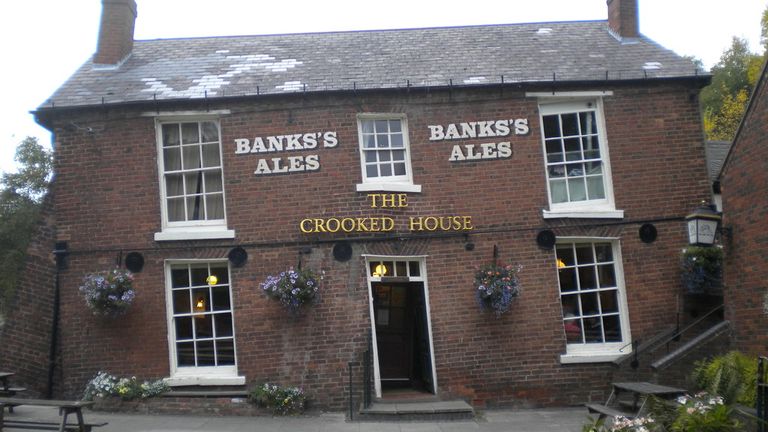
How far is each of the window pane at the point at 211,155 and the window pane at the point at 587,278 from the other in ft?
21.8

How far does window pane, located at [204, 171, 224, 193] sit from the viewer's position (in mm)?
12039

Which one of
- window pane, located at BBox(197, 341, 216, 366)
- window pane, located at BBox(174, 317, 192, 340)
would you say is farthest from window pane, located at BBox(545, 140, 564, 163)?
window pane, located at BBox(174, 317, 192, 340)

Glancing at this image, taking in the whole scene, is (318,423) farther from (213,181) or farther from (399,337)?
(213,181)

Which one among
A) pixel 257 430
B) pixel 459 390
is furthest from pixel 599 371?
pixel 257 430

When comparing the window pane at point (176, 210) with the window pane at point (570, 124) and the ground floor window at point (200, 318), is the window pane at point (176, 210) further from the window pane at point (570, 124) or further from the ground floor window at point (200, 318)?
the window pane at point (570, 124)

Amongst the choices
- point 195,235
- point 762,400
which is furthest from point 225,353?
point 762,400

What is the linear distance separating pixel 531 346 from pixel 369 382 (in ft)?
9.15

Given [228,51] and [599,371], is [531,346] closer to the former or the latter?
[599,371]

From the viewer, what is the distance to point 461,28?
15055 millimetres

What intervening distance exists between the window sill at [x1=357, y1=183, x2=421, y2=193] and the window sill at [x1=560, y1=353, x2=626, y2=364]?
12.2ft

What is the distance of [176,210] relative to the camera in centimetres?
1202

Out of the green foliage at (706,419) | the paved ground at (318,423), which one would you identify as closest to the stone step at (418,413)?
the paved ground at (318,423)

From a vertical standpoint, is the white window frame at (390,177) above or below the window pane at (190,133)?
below

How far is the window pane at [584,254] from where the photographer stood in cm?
1209
